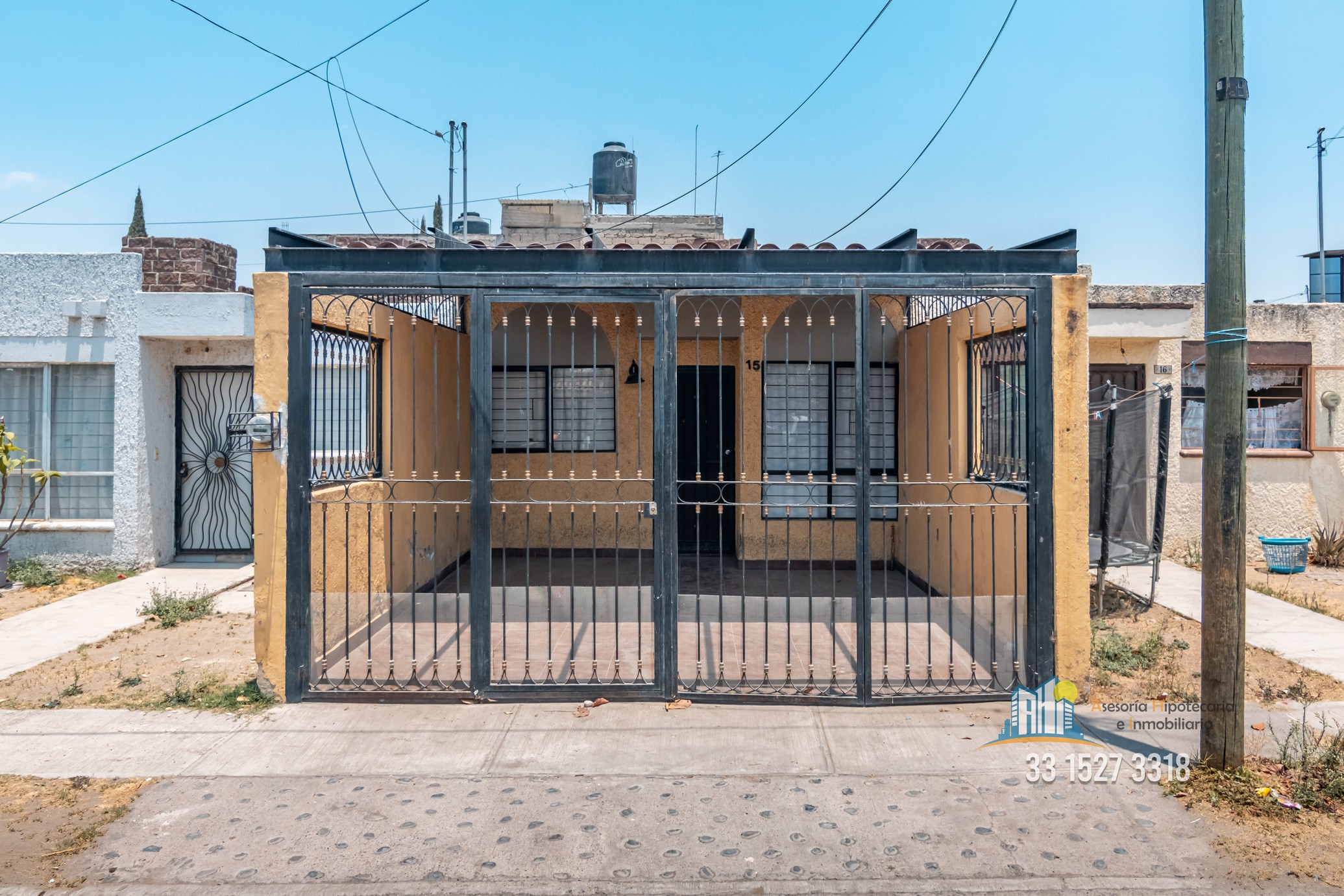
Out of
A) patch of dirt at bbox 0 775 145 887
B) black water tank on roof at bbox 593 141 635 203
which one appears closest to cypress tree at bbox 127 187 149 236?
black water tank on roof at bbox 593 141 635 203

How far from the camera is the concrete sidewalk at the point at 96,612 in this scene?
21.6 ft

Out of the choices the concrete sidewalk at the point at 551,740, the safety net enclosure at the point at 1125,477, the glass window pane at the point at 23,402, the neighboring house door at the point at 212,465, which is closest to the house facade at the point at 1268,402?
the safety net enclosure at the point at 1125,477

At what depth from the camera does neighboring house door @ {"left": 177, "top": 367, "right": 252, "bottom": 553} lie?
9.83 metres

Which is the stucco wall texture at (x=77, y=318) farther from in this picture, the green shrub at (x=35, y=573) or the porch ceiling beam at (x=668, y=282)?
the porch ceiling beam at (x=668, y=282)

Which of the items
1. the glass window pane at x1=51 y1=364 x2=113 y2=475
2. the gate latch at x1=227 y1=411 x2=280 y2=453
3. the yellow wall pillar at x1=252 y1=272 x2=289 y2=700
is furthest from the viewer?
the glass window pane at x1=51 y1=364 x2=113 y2=475

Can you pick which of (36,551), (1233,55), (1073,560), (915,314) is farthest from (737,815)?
(36,551)

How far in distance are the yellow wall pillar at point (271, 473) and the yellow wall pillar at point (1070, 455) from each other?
175 inches

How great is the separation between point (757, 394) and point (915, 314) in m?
1.78

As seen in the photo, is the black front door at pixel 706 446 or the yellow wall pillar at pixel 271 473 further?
the black front door at pixel 706 446

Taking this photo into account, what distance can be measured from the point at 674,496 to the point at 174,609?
4848 mm

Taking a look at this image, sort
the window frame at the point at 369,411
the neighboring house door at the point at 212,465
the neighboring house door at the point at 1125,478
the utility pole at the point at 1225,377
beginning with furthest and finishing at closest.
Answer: the neighboring house door at the point at 212,465, the neighboring house door at the point at 1125,478, the window frame at the point at 369,411, the utility pole at the point at 1225,377

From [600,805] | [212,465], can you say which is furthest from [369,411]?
[212,465]

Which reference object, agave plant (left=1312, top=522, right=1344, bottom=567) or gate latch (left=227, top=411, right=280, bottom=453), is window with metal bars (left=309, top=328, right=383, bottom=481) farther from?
agave plant (left=1312, top=522, right=1344, bottom=567)

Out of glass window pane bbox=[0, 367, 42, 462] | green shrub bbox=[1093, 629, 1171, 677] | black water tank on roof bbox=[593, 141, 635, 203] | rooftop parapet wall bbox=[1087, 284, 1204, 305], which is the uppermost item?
black water tank on roof bbox=[593, 141, 635, 203]
